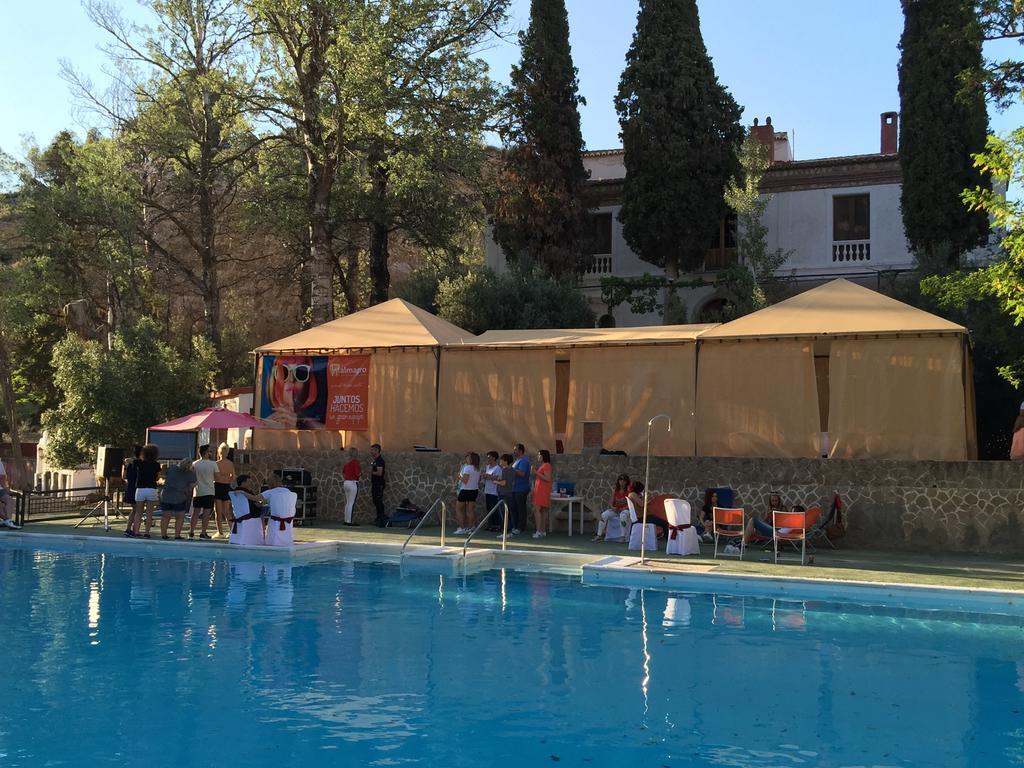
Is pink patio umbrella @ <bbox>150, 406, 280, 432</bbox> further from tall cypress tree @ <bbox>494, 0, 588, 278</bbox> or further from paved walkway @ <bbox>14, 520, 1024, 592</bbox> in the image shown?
tall cypress tree @ <bbox>494, 0, 588, 278</bbox>

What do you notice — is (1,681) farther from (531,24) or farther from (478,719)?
(531,24)

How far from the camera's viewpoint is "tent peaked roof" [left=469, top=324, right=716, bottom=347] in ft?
61.0

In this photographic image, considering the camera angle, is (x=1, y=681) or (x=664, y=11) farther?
(x=664, y=11)

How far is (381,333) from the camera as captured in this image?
2091 centimetres

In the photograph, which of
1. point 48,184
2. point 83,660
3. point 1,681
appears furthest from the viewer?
point 48,184

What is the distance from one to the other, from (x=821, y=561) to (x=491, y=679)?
24.3ft

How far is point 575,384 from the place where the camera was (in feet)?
63.4

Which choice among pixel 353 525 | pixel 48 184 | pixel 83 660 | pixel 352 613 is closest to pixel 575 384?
pixel 353 525

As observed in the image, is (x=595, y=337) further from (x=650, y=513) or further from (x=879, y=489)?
(x=879, y=489)

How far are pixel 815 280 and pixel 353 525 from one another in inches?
712

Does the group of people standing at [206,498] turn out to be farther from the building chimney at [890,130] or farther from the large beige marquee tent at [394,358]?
the building chimney at [890,130]

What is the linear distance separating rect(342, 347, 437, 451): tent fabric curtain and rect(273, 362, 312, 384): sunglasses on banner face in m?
1.60

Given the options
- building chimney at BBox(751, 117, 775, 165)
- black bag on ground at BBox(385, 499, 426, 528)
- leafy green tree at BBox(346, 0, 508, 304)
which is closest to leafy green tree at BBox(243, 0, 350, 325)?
leafy green tree at BBox(346, 0, 508, 304)

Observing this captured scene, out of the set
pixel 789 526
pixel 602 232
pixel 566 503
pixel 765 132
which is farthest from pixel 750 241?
pixel 789 526
